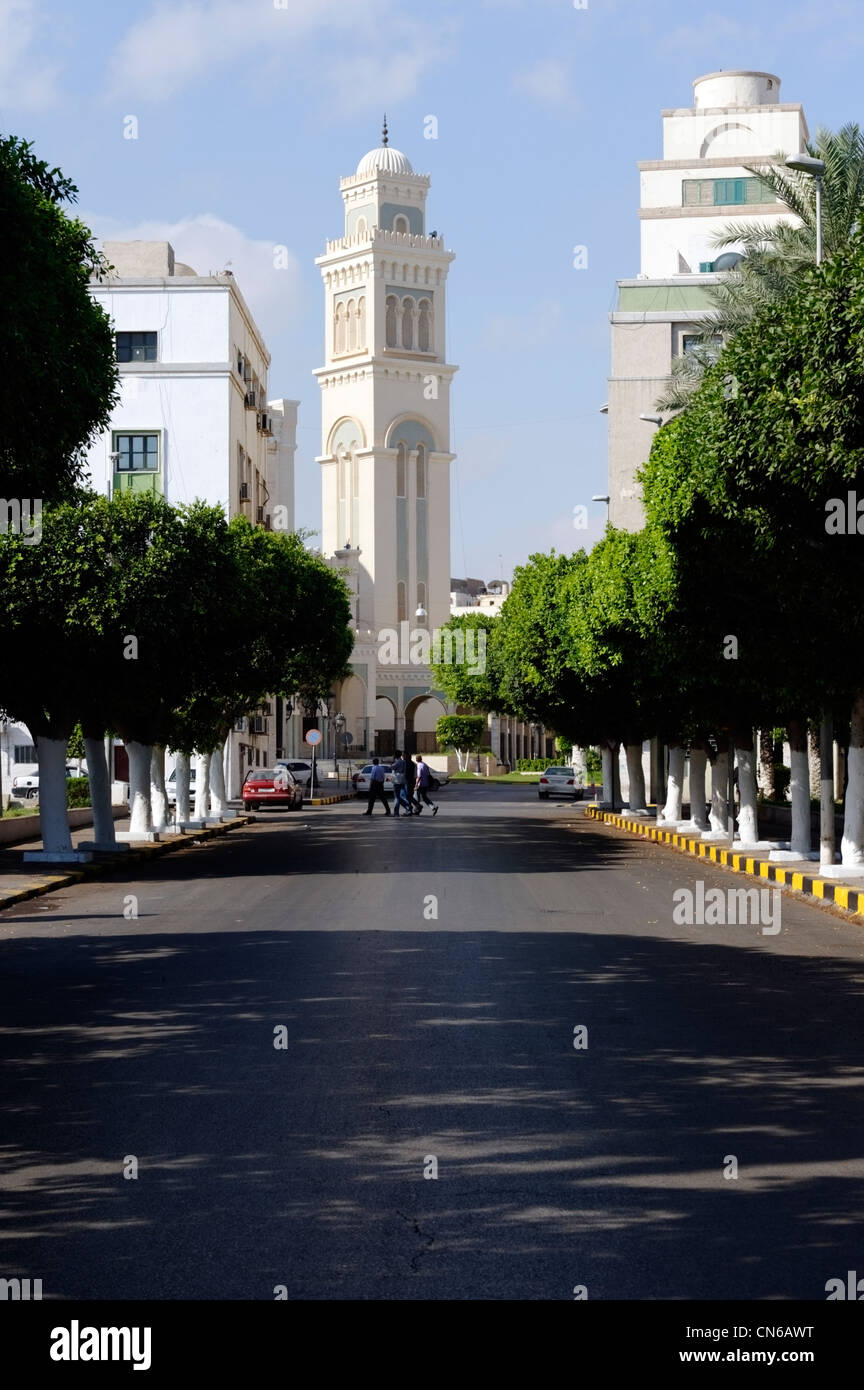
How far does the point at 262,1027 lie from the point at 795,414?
9.81 m

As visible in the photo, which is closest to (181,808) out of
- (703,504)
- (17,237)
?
(703,504)

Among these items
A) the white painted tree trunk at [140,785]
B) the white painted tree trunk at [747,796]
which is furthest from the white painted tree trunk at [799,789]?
the white painted tree trunk at [140,785]

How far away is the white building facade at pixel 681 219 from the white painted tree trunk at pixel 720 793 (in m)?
31.0

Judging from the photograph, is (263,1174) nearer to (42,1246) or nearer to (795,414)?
(42,1246)

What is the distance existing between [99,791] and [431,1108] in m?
22.5

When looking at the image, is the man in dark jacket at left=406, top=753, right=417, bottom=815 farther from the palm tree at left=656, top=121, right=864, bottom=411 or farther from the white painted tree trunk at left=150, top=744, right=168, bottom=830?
the palm tree at left=656, top=121, right=864, bottom=411

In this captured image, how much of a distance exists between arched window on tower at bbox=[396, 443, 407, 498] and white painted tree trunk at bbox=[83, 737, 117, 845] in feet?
316

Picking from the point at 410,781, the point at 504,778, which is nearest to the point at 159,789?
the point at 410,781

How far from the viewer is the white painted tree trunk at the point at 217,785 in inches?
1788

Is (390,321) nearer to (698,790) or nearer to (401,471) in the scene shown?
(401,471)

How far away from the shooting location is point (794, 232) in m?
33.8

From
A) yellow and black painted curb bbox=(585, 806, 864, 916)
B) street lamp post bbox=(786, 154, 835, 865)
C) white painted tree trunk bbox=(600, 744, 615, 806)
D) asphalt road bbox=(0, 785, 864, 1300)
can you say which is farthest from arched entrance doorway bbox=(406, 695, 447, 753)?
asphalt road bbox=(0, 785, 864, 1300)

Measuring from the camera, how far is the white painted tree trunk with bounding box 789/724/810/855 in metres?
26.1

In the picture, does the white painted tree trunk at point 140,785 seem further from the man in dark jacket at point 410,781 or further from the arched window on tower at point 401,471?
the arched window on tower at point 401,471
